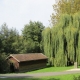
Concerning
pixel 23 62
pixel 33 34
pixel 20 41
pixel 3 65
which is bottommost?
pixel 3 65

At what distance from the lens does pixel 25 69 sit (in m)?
39.6

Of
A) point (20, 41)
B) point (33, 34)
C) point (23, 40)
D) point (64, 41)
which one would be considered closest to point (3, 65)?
point (64, 41)

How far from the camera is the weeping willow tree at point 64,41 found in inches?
1607

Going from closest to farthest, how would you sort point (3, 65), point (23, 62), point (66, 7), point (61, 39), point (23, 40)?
point (3, 65), point (23, 62), point (61, 39), point (66, 7), point (23, 40)

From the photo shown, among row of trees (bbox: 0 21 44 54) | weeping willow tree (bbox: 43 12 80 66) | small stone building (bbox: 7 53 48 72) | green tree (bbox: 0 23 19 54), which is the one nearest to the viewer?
small stone building (bbox: 7 53 48 72)

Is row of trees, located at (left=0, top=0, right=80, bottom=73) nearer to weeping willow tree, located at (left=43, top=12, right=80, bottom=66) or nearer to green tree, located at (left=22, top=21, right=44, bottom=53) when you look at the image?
weeping willow tree, located at (left=43, top=12, right=80, bottom=66)

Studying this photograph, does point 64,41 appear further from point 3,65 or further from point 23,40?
point 23,40

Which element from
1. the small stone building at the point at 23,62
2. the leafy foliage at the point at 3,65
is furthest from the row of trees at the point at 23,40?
the leafy foliage at the point at 3,65

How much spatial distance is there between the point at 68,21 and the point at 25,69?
43.6 ft

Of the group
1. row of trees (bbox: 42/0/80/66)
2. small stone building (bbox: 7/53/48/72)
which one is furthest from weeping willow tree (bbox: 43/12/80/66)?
small stone building (bbox: 7/53/48/72)

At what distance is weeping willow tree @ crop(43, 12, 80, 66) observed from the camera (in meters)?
40.8

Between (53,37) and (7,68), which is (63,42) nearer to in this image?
(53,37)

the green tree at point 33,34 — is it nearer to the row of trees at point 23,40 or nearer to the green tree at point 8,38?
the row of trees at point 23,40

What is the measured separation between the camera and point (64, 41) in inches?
1670
